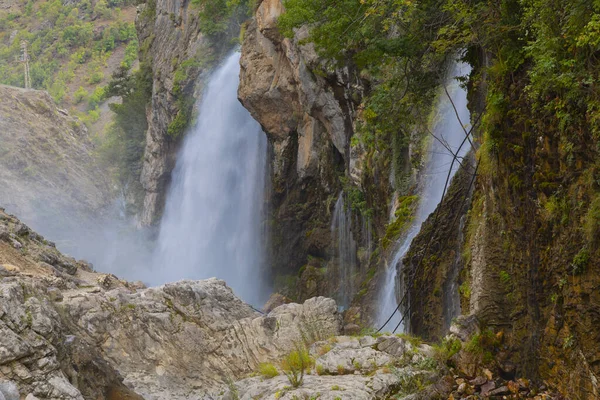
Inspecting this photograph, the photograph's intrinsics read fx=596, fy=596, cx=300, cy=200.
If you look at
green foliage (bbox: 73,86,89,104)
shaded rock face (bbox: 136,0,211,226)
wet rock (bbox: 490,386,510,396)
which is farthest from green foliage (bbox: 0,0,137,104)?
wet rock (bbox: 490,386,510,396)

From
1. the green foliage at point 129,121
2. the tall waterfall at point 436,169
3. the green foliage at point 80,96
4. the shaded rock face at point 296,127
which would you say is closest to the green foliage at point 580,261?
the tall waterfall at point 436,169

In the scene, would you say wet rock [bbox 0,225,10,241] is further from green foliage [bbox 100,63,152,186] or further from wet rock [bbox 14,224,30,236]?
green foliage [bbox 100,63,152,186]

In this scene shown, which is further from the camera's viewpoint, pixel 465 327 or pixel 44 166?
pixel 44 166

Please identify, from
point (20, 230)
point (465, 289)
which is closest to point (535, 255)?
point (465, 289)

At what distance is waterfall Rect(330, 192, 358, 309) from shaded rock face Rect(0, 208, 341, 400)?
7573 mm

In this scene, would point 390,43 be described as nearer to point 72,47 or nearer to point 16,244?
point 16,244

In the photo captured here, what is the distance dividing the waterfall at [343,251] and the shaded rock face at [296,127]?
822 millimetres

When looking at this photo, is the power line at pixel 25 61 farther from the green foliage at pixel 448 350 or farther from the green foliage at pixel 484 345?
the green foliage at pixel 484 345

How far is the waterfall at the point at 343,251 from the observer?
67.1ft

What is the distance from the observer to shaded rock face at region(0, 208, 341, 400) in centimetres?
924

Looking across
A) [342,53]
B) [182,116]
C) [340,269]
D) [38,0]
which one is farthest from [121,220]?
[38,0]

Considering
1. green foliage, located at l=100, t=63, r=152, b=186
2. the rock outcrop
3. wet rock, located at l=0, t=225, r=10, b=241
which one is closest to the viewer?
the rock outcrop

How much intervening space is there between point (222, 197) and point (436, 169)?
679 inches

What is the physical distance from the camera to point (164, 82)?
34.1 meters
